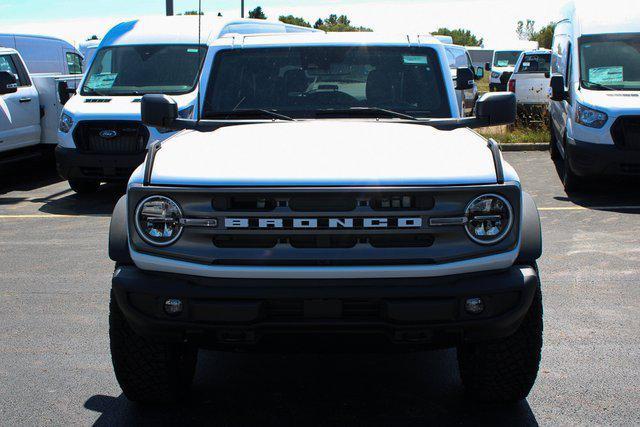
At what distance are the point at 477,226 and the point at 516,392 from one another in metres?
0.90

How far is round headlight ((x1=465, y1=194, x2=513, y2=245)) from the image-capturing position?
12.9 feet

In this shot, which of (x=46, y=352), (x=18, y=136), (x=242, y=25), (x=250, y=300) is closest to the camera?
(x=250, y=300)

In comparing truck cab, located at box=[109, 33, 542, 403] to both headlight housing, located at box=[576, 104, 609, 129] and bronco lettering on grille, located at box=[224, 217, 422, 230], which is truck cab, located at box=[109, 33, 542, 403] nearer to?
bronco lettering on grille, located at box=[224, 217, 422, 230]

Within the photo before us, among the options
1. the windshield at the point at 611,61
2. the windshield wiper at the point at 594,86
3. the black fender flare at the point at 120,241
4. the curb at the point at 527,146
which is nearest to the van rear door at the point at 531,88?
the curb at the point at 527,146

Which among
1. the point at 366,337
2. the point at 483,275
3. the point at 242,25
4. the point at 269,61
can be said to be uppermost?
the point at 269,61

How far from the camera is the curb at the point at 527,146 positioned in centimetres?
1631

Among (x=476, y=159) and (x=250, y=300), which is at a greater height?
(x=476, y=159)

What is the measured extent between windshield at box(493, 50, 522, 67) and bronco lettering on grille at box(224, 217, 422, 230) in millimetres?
34973

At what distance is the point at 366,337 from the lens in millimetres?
3893

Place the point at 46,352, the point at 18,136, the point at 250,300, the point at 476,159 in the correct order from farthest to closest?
1. the point at 18,136
2. the point at 46,352
3. the point at 476,159
4. the point at 250,300

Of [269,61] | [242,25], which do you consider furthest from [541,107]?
[269,61]

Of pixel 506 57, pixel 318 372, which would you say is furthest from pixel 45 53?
pixel 506 57

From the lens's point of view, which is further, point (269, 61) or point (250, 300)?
point (269, 61)

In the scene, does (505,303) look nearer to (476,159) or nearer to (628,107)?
(476,159)
